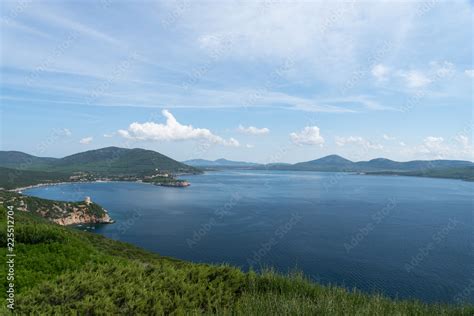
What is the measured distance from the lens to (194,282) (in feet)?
32.5

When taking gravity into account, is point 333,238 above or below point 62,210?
below

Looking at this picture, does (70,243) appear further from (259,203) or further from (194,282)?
(259,203)

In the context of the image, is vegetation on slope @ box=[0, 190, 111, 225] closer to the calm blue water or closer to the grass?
the calm blue water

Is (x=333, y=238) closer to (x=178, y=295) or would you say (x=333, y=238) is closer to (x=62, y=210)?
(x=178, y=295)

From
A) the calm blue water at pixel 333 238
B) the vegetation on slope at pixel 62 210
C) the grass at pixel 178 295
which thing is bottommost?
the calm blue water at pixel 333 238

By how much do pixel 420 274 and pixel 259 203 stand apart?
3092 inches

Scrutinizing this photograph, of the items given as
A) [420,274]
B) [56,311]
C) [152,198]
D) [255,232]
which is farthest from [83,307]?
[152,198]

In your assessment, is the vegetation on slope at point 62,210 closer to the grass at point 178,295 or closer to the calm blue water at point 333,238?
the calm blue water at point 333,238

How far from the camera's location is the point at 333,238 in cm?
7719

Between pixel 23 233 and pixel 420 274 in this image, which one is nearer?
pixel 23 233

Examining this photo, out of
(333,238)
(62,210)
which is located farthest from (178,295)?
(62,210)

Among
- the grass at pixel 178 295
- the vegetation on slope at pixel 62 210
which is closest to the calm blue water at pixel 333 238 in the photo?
the vegetation on slope at pixel 62 210

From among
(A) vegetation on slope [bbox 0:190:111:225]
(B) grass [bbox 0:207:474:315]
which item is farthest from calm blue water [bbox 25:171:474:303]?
(B) grass [bbox 0:207:474:315]

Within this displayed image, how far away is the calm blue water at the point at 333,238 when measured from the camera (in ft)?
179
